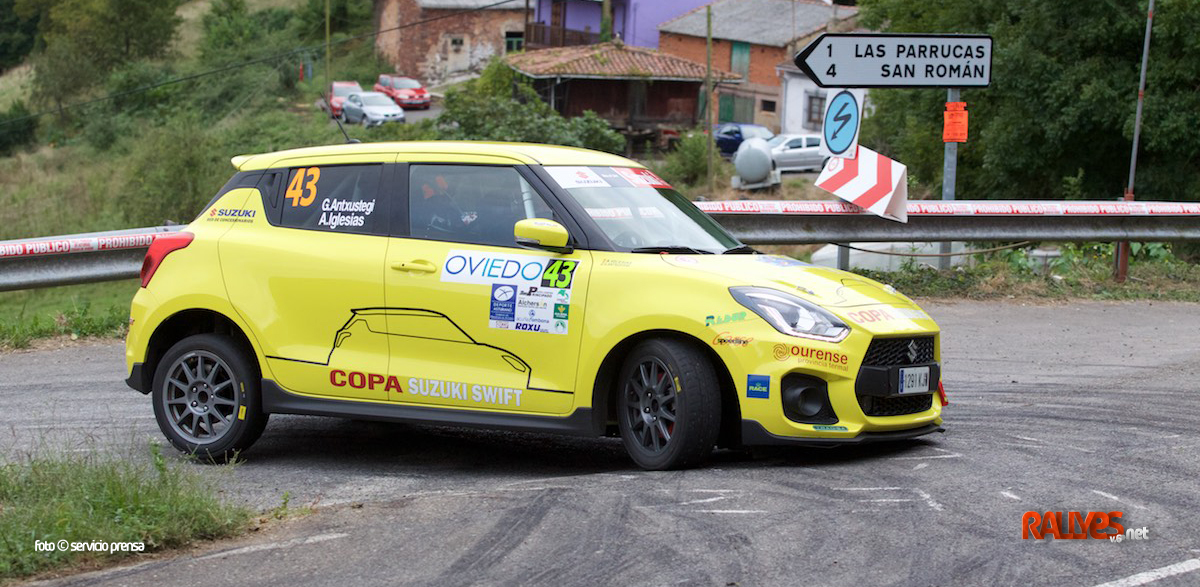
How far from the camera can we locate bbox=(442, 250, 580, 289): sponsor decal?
23.3ft

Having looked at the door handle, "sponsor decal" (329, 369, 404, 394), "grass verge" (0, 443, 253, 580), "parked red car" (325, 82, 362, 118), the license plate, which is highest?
"parked red car" (325, 82, 362, 118)

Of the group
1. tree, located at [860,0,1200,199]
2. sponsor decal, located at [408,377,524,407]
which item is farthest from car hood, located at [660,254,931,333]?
tree, located at [860,0,1200,199]

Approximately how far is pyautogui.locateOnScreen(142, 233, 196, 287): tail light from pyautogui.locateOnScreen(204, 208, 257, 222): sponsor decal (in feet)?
0.57

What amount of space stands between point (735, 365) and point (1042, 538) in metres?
1.81

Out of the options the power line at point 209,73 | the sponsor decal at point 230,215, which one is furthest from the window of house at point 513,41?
the sponsor decal at point 230,215

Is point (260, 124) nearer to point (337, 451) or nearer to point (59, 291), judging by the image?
point (59, 291)

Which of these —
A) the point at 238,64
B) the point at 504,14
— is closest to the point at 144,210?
the point at 238,64

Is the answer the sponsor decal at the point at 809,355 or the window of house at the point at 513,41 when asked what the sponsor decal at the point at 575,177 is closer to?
the sponsor decal at the point at 809,355

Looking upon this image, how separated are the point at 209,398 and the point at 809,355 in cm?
355

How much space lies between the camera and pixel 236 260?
310 inches

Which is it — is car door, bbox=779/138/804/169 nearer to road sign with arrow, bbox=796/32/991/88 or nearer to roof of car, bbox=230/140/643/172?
road sign with arrow, bbox=796/32/991/88

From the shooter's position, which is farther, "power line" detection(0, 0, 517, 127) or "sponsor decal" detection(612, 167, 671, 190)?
"power line" detection(0, 0, 517, 127)

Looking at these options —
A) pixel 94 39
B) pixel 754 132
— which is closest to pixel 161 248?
pixel 754 132

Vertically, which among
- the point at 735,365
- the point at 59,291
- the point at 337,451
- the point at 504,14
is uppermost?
the point at 504,14
